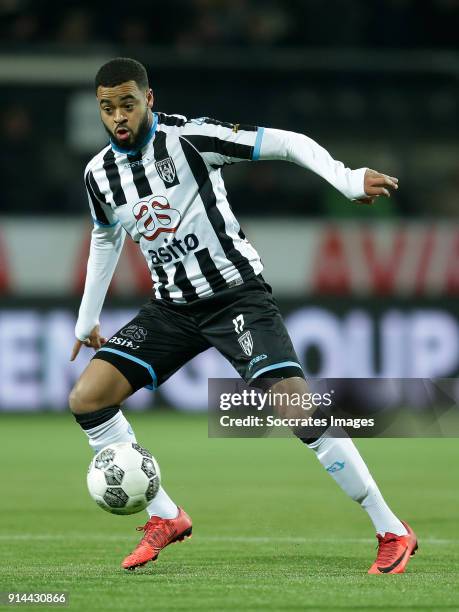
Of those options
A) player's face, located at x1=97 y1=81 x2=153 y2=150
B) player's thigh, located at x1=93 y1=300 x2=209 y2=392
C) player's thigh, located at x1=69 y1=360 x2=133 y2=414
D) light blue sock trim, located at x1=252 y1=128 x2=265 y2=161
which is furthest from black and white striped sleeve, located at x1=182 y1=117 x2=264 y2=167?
player's thigh, located at x1=69 y1=360 x2=133 y2=414

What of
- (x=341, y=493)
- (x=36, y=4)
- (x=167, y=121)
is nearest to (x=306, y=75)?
(x=36, y=4)

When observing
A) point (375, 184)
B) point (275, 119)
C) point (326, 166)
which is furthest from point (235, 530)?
point (275, 119)

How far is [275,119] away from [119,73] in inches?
396

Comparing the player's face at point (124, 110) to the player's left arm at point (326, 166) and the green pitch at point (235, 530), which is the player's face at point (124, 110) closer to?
the player's left arm at point (326, 166)

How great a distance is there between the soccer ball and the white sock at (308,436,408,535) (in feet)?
2.25

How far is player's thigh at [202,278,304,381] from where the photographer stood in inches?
217

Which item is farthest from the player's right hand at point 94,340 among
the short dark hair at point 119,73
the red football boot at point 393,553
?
the red football boot at point 393,553

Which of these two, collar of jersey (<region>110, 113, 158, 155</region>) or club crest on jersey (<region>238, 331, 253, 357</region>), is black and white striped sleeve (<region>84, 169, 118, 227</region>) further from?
club crest on jersey (<region>238, 331, 253, 357</region>)

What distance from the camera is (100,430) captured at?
18.6 feet


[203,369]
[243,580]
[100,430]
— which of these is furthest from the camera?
[203,369]

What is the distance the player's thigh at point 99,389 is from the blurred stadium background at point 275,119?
28.0 feet

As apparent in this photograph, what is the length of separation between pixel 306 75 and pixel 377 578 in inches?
444

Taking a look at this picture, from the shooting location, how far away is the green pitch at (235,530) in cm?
480

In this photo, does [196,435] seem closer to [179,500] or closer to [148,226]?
[179,500]
